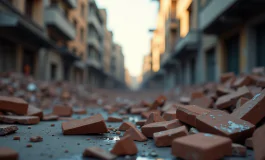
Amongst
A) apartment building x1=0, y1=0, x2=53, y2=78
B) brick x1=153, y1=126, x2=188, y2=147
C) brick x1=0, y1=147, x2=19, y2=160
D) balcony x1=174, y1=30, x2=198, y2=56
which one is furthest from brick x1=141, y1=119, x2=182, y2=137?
balcony x1=174, y1=30, x2=198, y2=56

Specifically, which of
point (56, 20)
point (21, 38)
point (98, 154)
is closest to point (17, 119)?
point (98, 154)

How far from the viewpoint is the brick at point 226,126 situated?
85.1 inches

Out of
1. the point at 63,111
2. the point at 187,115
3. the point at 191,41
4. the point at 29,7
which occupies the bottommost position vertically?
the point at 63,111

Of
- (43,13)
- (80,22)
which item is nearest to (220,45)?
(43,13)

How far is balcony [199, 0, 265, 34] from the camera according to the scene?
7230 millimetres

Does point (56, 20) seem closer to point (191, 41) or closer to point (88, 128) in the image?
point (191, 41)

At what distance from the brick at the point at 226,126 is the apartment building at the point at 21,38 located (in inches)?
396

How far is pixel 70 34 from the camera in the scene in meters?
20.0

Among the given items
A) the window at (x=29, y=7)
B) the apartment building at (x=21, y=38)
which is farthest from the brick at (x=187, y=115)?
the window at (x=29, y=7)

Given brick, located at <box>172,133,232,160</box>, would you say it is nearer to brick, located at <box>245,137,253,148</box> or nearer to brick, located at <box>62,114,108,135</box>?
brick, located at <box>245,137,253,148</box>

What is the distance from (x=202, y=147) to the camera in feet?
5.55

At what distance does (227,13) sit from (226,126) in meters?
7.02

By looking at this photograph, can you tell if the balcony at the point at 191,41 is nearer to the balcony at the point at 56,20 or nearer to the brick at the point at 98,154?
the balcony at the point at 56,20

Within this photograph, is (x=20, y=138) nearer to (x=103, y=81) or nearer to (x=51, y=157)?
(x=51, y=157)
